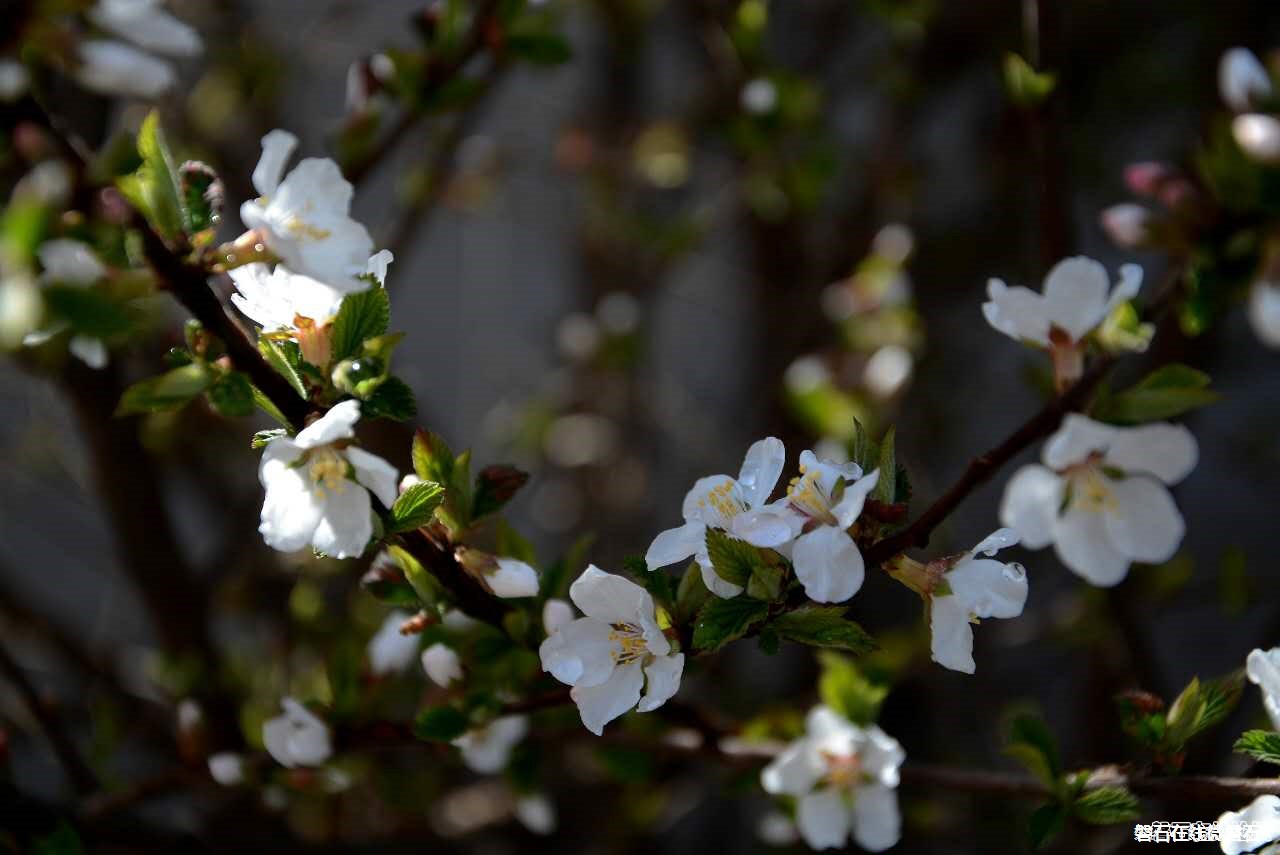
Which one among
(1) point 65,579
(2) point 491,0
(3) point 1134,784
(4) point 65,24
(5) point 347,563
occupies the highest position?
(4) point 65,24

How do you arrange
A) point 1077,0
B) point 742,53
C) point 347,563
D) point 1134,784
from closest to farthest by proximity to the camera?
point 1134,784, point 742,53, point 347,563, point 1077,0

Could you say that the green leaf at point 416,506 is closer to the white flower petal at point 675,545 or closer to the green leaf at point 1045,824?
the white flower petal at point 675,545

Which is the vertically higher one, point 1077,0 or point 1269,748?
point 1269,748

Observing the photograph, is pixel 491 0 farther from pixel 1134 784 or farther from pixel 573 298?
pixel 573 298

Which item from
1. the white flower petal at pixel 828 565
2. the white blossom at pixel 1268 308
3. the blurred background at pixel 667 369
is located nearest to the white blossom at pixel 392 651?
the blurred background at pixel 667 369

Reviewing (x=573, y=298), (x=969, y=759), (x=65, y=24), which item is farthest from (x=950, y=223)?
(x=65, y=24)

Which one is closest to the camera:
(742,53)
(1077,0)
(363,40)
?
(742,53)
